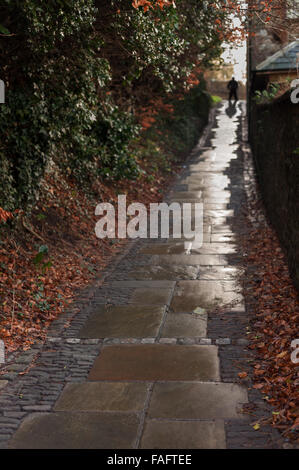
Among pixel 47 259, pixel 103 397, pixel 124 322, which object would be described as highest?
pixel 47 259

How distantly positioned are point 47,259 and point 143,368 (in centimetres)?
321

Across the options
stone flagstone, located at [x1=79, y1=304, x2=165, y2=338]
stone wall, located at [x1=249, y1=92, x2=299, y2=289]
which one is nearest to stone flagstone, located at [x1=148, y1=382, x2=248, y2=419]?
stone flagstone, located at [x1=79, y1=304, x2=165, y2=338]

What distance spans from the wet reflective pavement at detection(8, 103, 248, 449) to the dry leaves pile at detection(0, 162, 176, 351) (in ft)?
1.85

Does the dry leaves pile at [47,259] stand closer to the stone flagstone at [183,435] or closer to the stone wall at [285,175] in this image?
the stone flagstone at [183,435]

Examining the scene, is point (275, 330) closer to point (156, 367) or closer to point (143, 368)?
point (156, 367)

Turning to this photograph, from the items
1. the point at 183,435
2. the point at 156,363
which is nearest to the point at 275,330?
the point at 156,363

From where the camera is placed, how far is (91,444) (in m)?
3.54

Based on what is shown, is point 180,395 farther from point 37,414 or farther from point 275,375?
point 37,414

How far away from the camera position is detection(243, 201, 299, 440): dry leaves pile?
156 inches

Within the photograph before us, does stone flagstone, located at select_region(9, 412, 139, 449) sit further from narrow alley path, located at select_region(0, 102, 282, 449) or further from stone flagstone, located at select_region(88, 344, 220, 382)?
stone flagstone, located at select_region(88, 344, 220, 382)

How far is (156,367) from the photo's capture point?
15.7 ft

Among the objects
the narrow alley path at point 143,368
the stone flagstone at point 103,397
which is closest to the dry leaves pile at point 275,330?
the narrow alley path at point 143,368

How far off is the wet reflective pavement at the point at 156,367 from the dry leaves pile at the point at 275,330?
0.26 m

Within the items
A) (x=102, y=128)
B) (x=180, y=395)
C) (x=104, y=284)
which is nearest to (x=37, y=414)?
(x=180, y=395)
